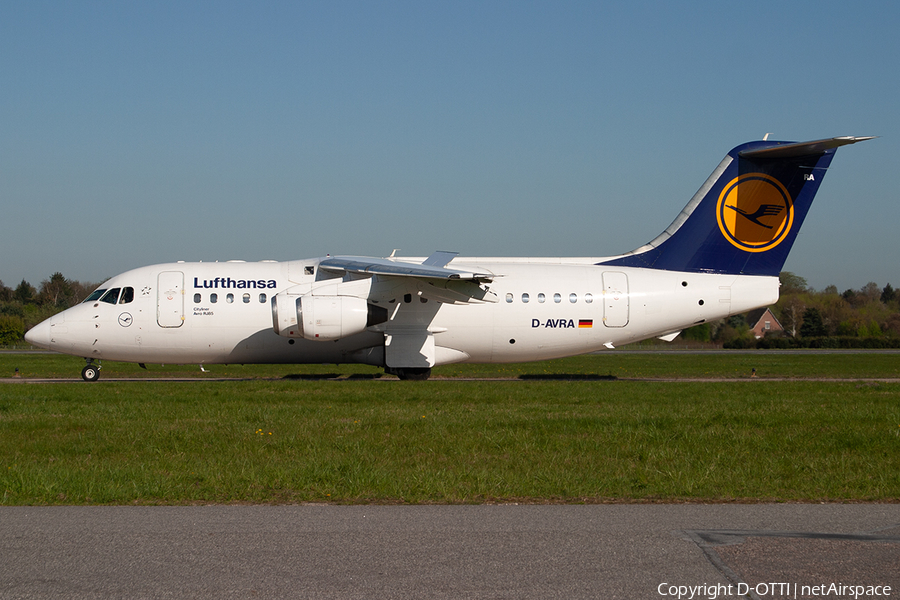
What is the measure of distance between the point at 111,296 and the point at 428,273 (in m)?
9.46

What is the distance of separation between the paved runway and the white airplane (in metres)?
14.8

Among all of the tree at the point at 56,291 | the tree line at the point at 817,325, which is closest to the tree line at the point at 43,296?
the tree at the point at 56,291

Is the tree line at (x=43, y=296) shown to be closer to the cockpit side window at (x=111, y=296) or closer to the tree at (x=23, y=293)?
the tree at (x=23, y=293)

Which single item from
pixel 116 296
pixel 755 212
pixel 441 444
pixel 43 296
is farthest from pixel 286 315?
pixel 43 296

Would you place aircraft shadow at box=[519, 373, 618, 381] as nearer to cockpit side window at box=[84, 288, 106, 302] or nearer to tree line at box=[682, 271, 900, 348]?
cockpit side window at box=[84, 288, 106, 302]

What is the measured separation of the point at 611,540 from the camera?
6340mm

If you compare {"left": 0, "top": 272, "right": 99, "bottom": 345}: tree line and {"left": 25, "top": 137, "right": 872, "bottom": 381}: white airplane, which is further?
{"left": 0, "top": 272, "right": 99, "bottom": 345}: tree line

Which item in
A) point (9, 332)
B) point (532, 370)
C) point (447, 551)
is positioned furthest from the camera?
point (9, 332)

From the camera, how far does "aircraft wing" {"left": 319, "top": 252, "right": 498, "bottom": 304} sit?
21.2 metres

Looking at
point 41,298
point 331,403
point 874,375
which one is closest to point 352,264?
point 331,403

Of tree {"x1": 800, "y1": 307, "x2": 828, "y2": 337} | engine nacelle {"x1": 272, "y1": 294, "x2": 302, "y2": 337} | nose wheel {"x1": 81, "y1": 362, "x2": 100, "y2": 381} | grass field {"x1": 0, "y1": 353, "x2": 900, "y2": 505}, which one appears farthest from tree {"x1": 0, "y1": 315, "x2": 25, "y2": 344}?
tree {"x1": 800, "y1": 307, "x2": 828, "y2": 337}

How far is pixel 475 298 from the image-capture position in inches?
899

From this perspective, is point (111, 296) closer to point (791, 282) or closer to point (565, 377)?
point (565, 377)

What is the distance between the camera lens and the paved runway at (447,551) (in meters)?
5.24
